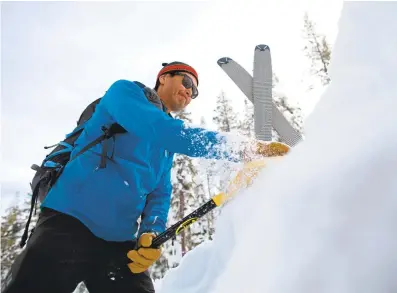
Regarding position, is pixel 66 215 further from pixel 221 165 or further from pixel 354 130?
pixel 354 130

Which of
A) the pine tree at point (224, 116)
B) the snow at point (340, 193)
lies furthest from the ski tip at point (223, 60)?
the pine tree at point (224, 116)

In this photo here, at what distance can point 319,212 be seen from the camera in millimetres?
1244

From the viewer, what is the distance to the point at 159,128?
6.46 feet

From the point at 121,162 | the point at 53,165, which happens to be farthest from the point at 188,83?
the point at 53,165

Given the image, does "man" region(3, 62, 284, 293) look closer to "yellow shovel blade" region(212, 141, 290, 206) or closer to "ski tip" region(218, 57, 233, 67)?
"yellow shovel blade" region(212, 141, 290, 206)

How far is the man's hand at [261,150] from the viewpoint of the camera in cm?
182

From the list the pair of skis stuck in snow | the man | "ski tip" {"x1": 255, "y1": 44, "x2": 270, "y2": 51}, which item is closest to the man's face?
the man

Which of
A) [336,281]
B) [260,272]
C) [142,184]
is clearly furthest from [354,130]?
[142,184]

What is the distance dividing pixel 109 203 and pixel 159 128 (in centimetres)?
74

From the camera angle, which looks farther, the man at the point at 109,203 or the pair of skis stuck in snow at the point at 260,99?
the pair of skis stuck in snow at the point at 260,99

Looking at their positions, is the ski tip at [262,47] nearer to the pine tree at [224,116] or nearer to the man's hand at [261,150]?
the man's hand at [261,150]

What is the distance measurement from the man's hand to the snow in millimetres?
119

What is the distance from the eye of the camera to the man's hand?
1819 millimetres

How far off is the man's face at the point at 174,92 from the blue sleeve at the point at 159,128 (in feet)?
2.38
